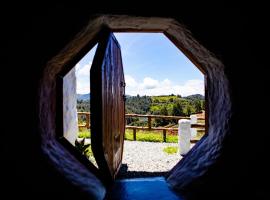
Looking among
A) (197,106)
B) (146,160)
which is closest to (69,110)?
(146,160)

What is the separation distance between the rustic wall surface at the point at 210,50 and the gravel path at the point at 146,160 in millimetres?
2604

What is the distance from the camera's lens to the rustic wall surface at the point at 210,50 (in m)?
2.83

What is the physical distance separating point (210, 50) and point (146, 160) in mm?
4610

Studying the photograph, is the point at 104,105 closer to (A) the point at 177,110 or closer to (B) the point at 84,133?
(B) the point at 84,133

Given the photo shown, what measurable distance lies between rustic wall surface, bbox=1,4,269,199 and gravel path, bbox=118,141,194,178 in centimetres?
260

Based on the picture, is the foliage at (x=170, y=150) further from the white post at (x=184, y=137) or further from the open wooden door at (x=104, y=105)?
the open wooden door at (x=104, y=105)

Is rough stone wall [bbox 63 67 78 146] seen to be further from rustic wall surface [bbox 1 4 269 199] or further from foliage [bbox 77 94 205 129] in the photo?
foliage [bbox 77 94 205 129]

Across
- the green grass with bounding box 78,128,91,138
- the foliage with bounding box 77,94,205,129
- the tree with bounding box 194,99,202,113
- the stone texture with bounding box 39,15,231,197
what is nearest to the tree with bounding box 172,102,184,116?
the foliage with bounding box 77,94,205,129

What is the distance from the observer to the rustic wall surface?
111 inches

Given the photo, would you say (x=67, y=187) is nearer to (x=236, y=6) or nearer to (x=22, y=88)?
(x=22, y=88)

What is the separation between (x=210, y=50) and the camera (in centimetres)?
318

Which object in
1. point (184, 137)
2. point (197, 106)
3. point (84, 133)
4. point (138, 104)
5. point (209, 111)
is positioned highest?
point (138, 104)

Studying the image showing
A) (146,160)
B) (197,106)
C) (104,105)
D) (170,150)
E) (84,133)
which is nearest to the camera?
(104,105)

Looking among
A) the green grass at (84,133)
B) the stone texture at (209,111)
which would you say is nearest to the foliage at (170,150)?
the green grass at (84,133)
